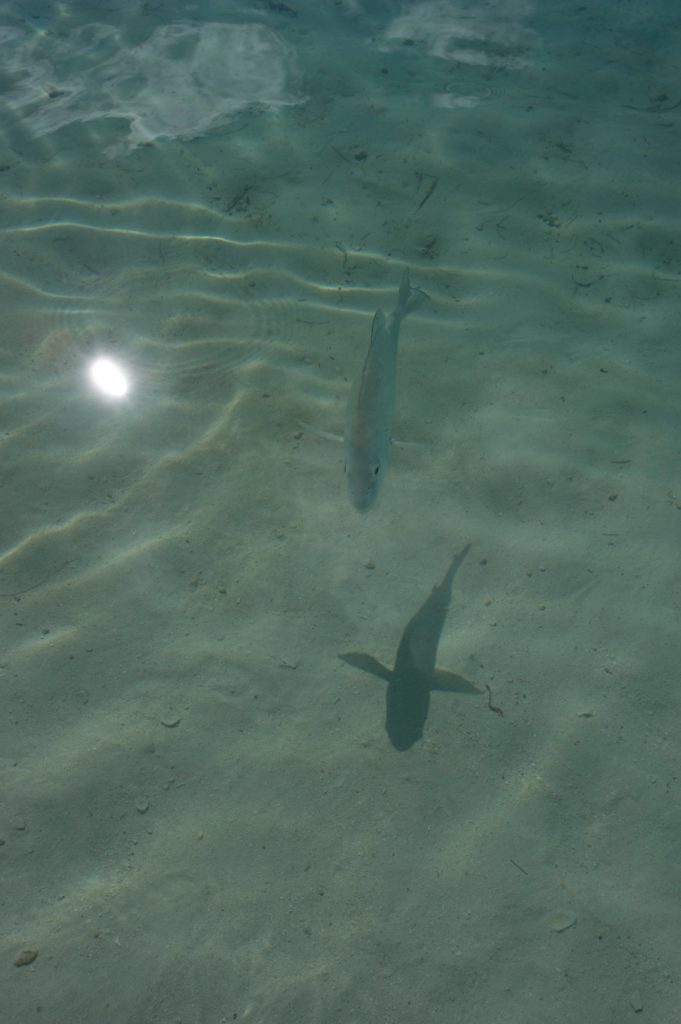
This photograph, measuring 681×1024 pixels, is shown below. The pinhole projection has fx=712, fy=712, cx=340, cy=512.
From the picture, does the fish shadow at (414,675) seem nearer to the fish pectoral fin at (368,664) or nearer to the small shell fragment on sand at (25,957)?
the fish pectoral fin at (368,664)

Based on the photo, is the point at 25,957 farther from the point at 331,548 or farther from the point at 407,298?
the point at 407,298

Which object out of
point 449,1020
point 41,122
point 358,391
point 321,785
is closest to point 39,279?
point 41,122

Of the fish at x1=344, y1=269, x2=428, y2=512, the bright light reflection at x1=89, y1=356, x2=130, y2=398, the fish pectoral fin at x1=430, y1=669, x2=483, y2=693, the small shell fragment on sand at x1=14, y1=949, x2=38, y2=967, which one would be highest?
the fish at x1=344, y1=269, x2=428, y2=512

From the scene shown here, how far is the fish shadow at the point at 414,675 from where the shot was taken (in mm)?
3271

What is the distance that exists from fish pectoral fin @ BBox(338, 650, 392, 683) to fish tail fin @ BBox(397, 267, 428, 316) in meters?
1.82

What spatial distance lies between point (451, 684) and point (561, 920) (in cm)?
103

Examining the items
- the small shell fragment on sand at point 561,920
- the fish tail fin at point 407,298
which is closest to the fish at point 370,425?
the fish tail fin at point 407,298

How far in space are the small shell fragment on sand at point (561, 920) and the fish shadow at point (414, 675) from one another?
2.79 feet

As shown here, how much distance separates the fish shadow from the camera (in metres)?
3.27

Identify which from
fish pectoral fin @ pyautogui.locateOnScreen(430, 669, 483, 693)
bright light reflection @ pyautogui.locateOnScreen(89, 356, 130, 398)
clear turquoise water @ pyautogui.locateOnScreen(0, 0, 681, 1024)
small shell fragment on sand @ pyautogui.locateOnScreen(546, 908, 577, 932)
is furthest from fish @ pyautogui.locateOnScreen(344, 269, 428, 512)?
bright light reflection @ pyautogui.locateOnScreen(89, 356, 130, 398)

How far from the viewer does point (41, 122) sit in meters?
6.52

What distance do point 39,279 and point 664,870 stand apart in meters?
5.31

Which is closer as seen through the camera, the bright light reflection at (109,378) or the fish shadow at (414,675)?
the fish shadow at (414,675)

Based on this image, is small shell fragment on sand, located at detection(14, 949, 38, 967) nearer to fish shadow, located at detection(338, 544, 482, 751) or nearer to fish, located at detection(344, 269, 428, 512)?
fish shadow, located at detection(338, 544, 482, 751)
